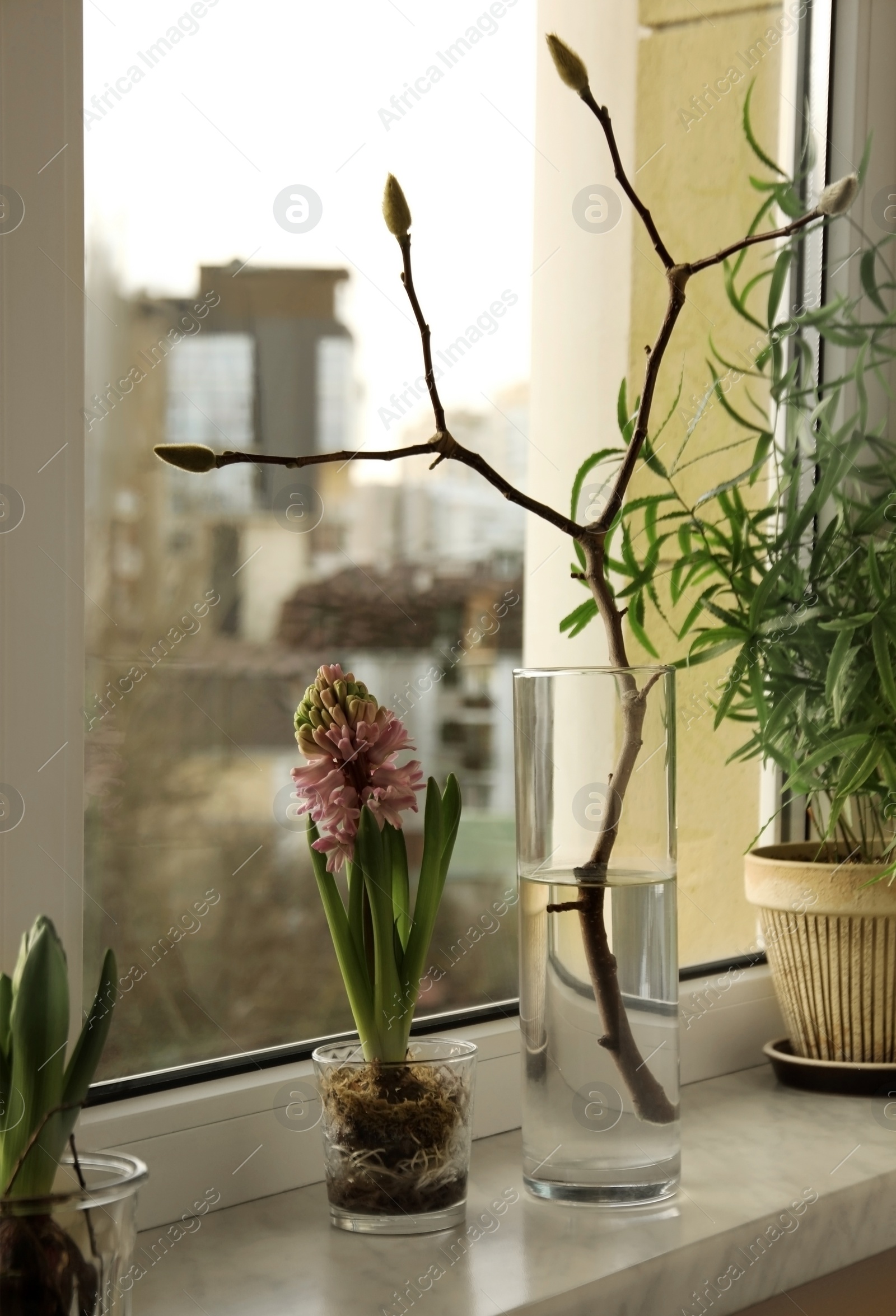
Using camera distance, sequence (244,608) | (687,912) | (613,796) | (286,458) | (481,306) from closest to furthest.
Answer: (286,458) < (613,796) < (244,608) < (481,306) < (687,912)

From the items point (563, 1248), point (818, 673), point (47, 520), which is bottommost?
point (563, 1248)

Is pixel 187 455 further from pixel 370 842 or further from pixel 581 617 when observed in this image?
pixel 581 617

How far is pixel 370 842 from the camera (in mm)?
830

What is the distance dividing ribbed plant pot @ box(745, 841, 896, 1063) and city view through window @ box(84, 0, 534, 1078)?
247 mm

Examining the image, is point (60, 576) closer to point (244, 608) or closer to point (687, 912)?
point (244, 608)

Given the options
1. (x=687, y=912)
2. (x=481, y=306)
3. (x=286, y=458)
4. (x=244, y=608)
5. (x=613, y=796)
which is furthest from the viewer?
(x=687, y=912)

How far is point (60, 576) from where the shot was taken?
81 centimetres

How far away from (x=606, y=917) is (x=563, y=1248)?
21cm

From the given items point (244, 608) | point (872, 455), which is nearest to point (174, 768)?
point (244, 608)

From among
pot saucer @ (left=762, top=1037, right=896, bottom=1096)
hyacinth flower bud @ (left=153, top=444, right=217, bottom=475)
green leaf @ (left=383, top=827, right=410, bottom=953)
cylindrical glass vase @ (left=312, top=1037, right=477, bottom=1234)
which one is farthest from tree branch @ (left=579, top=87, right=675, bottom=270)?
pot saucer @ (left=762, top=1037, right=896, bottom=1096)

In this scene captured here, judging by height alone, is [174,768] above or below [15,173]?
below

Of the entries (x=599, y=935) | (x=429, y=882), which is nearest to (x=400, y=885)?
(x=429, y=882)

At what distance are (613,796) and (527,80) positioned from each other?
0.70 meters

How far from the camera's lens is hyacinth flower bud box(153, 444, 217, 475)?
28.6 inches
